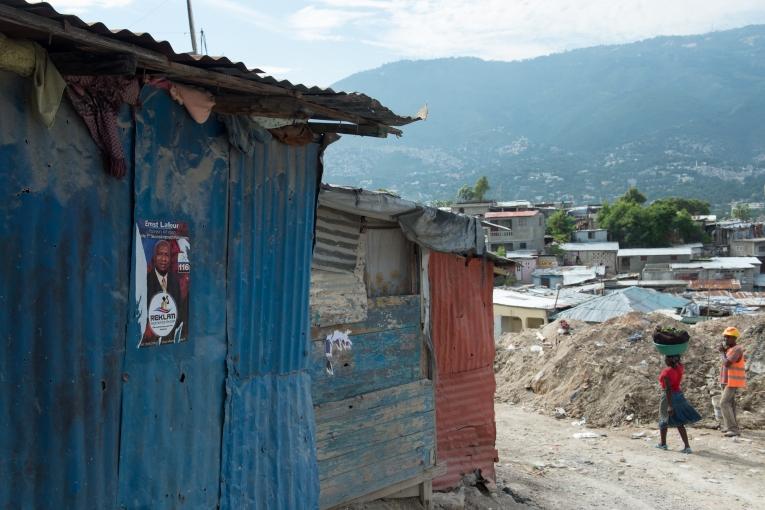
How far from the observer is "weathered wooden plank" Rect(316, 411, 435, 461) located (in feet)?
18.0

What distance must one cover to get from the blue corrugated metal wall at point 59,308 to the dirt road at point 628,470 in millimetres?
5420

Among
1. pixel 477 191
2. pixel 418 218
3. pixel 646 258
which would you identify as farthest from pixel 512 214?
pixel 418 218

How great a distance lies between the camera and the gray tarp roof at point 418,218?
546 centimetres

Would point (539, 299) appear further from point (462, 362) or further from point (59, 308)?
point (59, 308)

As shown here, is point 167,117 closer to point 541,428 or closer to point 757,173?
point 541,428

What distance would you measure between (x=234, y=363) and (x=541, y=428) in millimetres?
8441

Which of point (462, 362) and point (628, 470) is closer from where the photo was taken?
point (462, 362)

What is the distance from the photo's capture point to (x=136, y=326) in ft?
11.1

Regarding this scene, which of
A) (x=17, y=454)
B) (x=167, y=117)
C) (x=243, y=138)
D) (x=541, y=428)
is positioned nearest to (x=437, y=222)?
(x=243, y=138)

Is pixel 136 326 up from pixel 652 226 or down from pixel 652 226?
down

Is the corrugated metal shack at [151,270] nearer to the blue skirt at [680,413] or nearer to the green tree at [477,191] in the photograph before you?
the blue skirt at [680,413]

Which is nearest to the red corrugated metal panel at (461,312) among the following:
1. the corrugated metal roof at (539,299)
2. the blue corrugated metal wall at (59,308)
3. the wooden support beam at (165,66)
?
the wooden support beam at (165,66)

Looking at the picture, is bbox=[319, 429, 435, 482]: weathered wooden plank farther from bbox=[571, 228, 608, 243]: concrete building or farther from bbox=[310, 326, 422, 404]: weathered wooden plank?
bbox=[571, 228, 608, 243]: concrete building

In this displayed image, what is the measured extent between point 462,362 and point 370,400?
1.59 meters
